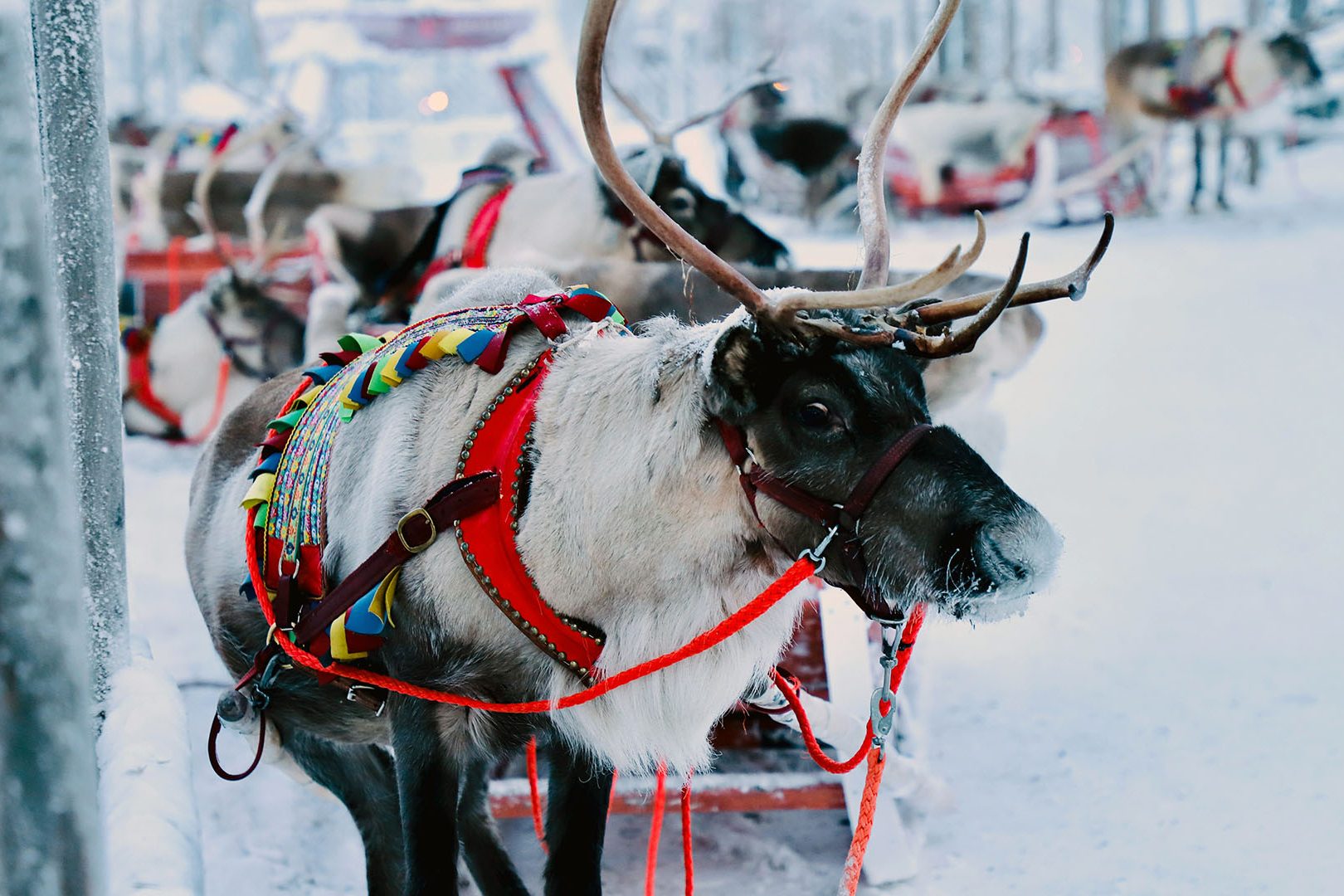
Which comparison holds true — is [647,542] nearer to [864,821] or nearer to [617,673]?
[617,673]

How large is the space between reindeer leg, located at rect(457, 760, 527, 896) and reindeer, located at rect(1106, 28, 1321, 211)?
12.9 metres

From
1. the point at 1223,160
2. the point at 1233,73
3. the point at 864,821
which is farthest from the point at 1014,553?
the point at 1223,160

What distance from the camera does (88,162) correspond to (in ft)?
7.38

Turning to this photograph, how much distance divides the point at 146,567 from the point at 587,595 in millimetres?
4240

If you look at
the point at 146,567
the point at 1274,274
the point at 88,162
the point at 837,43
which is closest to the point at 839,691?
the point at 88,162

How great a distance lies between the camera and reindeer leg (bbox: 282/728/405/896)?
8.78ft

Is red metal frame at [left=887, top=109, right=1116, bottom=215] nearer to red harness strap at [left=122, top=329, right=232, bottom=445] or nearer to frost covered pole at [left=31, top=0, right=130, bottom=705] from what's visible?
red harness strap at [left=122, top=329, right=232, bottom=445]

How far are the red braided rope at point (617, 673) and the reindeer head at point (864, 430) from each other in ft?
0.20

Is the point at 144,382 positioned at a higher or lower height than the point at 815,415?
lower

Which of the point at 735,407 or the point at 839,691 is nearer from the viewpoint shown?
the point at 735,407

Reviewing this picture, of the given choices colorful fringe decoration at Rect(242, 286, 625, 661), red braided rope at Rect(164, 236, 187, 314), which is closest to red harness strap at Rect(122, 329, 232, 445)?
red braided rope at Rect(164, 236, 187, 314)

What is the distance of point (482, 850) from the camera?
2717 mm

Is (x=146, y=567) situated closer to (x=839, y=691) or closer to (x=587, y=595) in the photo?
(x=839, y=691)

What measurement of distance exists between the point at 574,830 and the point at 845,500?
0.90 m
